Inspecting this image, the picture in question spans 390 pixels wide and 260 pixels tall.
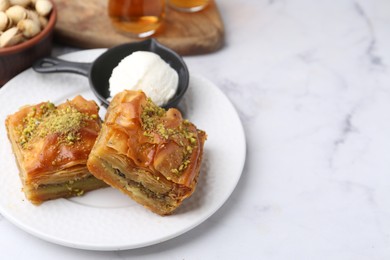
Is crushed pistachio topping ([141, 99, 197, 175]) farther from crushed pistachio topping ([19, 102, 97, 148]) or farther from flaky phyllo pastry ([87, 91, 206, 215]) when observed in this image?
crushed pistachio topping ([19, 102, 97, 148])

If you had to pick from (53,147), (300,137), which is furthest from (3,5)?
(300,137)

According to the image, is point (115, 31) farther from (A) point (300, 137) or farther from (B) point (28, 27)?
(A) point (300, 137)

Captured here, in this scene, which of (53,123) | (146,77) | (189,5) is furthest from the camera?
(189,5)

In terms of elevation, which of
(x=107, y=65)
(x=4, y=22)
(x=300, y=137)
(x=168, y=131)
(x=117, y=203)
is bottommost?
(x=300, y=137)

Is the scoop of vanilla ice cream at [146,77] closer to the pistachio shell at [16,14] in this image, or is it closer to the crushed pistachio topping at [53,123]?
the crushed pistachio topping at [53,123]

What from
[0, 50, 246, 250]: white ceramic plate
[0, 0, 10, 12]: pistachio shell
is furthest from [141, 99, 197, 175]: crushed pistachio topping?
[0, 0, 10, 12]: pistachio shell

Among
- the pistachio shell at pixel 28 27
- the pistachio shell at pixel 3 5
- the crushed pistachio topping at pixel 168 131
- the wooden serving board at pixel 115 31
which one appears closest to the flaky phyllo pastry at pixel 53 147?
the crushed pistachio topping at pixel 168 131

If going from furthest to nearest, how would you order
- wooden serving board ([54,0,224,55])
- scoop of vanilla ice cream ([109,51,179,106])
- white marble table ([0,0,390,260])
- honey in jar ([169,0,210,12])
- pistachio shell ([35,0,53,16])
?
honey in jar ([169,0,210,12]) < wooden serving board ([54,0,224,55]) < pistachio shell ([35,0,53,16]) < scoop of vanilla ice cream ([109,51,179,106]) < white marble table ([0,0,390,260])
